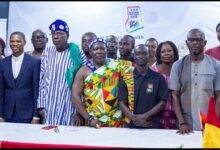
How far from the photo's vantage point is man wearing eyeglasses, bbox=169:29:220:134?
411 cm

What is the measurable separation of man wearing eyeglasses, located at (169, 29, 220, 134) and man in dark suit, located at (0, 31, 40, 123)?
59.6 inches

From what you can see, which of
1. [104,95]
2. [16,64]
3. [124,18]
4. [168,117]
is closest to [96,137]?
[104,95]

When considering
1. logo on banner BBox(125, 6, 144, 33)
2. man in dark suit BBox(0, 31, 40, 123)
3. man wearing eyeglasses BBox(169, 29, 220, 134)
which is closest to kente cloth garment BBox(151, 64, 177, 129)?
man wearing eyeglasses BBox(169, 29, 220, 134)

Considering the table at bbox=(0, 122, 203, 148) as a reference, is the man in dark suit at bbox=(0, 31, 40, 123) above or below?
above

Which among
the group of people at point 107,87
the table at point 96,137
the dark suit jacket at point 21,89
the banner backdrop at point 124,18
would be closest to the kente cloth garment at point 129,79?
the group of people at point 107,87

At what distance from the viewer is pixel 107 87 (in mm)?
4195

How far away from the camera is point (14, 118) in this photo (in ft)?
15.4

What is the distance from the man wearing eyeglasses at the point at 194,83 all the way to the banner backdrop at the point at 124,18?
289cm

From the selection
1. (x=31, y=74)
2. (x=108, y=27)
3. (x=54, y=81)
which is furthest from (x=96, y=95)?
(x=108, y=27)

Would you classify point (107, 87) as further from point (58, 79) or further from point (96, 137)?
point (96, 137)

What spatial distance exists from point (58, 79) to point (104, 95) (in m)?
0.63

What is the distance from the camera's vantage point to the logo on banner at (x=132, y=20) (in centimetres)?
735

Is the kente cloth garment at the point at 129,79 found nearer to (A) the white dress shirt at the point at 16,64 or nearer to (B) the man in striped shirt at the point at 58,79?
(B) the man in striped shirt at the point at 58,79

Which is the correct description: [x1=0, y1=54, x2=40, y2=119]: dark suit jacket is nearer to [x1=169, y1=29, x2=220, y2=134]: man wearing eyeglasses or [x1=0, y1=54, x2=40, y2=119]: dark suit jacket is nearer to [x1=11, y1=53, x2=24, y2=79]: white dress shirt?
[x1=11, y1=53, x2=24, y2=79]: white dress shirt
